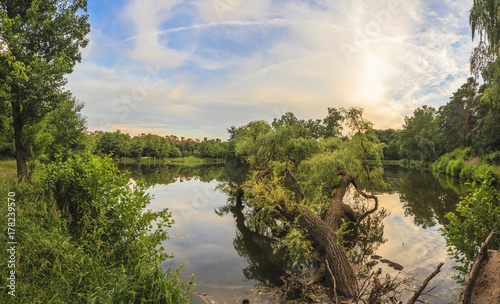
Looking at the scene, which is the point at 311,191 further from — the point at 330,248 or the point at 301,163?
the point at 330,248

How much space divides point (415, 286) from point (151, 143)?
8512 cm

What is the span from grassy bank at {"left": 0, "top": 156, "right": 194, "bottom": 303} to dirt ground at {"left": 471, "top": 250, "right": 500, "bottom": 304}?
3.29 m

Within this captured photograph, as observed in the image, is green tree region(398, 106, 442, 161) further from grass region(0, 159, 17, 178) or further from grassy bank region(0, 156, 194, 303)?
grass region(0, 159, 17, 178)

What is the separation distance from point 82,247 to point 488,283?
16.4 feet

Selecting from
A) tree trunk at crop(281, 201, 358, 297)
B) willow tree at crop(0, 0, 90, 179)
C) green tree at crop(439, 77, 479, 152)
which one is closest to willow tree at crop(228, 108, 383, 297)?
tree trunk at crop(281, 201, 358, 297)

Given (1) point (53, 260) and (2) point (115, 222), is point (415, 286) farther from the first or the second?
(1) point (53, 260)

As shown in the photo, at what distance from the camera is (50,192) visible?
449 centimetres

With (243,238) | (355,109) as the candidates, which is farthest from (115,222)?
(355,109)

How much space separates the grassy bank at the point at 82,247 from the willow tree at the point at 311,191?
276 cm

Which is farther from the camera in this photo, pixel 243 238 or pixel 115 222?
pixel 243 238

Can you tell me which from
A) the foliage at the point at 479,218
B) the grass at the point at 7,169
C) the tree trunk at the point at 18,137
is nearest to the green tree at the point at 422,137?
the foliage at the point at 479,218

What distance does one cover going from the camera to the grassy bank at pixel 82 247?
10.0 ft

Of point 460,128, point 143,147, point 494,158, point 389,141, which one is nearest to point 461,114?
point 460,128

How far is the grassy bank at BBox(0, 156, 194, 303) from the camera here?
3051 millimetres
